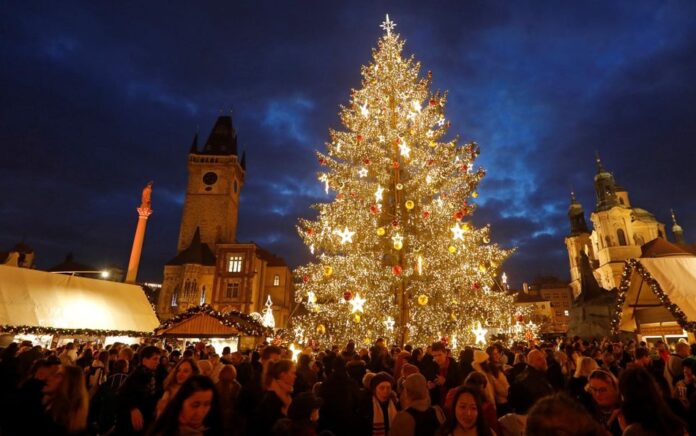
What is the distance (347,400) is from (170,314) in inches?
2033

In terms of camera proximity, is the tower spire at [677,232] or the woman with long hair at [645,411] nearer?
the woman with long hair at [645,411]

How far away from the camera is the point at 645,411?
9.70ft

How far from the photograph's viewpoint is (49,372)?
4.70 m

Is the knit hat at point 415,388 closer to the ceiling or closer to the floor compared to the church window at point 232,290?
closer to the floor

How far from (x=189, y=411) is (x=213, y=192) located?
212ft

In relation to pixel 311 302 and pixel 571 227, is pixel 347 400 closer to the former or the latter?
pixel 311 302

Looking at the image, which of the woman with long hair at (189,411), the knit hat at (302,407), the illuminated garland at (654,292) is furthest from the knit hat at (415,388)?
the illuminated garland at (654,292)

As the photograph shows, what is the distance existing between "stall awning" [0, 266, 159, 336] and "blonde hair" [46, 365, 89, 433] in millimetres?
16132

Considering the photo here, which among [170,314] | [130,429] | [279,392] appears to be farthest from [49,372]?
[170,314]

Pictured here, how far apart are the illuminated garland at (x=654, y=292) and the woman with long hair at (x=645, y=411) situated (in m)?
12.8

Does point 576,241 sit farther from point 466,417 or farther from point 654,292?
point 466,417

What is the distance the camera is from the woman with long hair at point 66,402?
3705 millimetres

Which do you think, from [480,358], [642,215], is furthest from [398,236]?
[642,215]

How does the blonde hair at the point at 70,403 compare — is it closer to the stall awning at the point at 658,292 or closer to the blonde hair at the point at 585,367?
the blonde hair at the point at 585,367
